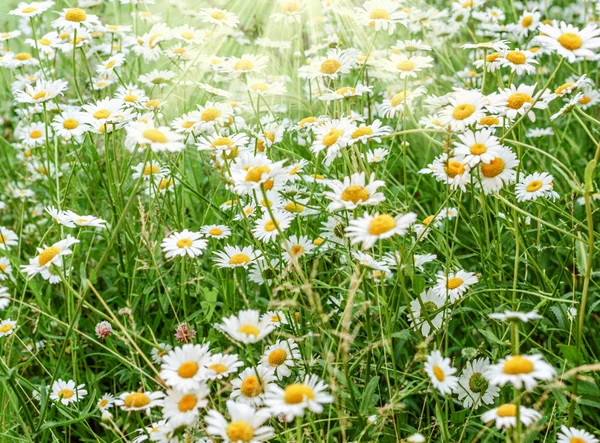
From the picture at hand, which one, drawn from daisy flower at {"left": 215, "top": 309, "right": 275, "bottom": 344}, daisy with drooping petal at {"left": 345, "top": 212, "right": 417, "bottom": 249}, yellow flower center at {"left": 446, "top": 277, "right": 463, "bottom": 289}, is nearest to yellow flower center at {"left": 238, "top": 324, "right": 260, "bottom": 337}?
daisy flower at {"left": 215, "top": 309, "right": 275, "bottom": 344}

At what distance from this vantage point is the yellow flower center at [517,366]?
3.28 ft

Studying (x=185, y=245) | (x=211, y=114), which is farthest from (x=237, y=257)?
(x=211, y=114)

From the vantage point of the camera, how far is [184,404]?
1149 millimetres

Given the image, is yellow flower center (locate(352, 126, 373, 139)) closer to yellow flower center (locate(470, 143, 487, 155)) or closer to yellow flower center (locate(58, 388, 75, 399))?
yellow flower center (locate(470, 143, 487, 155))

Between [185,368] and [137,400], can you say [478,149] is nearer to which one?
[185,368]

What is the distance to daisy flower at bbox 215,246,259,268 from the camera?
165 centimetres

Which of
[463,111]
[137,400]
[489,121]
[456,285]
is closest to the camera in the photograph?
[137,400]

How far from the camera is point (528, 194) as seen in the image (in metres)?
1.69

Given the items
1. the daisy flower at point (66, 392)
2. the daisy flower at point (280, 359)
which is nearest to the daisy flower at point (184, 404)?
the daisy flower at point (280, 359)

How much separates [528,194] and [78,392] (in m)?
1.20

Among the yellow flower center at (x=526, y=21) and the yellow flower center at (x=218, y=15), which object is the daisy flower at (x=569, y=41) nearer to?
the yellow flower center at (x=218, y=15)

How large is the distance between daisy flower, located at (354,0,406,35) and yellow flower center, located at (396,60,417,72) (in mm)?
93

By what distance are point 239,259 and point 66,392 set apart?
539mm

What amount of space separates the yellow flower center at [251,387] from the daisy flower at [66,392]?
57cm
